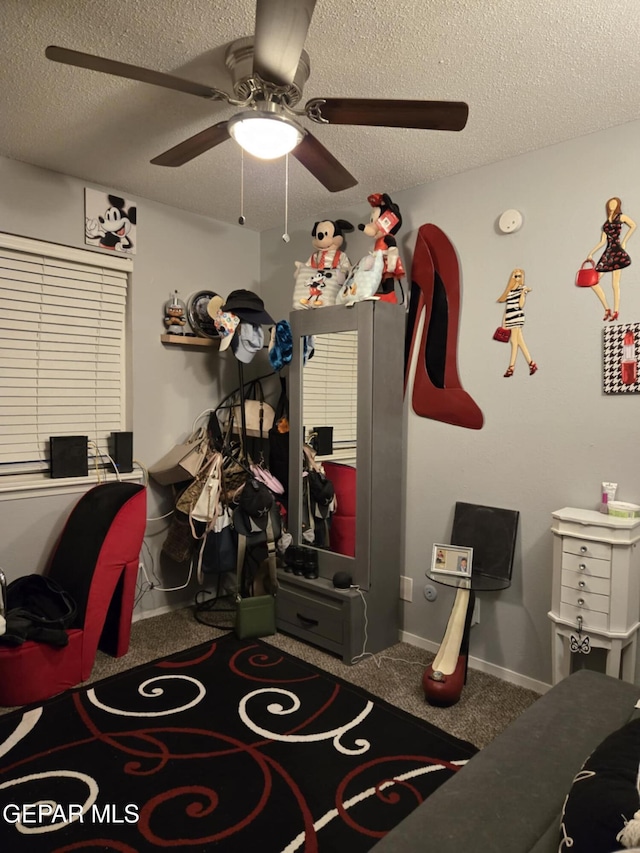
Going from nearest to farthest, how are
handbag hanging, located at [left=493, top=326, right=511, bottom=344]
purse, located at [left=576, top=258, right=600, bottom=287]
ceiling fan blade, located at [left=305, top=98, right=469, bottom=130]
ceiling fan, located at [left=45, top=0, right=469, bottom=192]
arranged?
ceiling fan, located at [left=45, top=0, right=469, bottom=192]
ceiling fan blade, located at [left=305, top=98, right=469, bottom=130]
purse, located at [left=576, top=258, right=600, bottom=287]
handbag hanging, located at [left=493, top=326, right=511, bottom=344]

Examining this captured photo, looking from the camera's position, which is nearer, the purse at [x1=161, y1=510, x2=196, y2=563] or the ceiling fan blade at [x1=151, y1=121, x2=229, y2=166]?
the ceiling fan blade at [x1=151, y1=121, x2=229, y2=166]

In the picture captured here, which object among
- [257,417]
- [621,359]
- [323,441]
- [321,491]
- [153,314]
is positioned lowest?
[321,491]

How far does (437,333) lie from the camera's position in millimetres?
2895

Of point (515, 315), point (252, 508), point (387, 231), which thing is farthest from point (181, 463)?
point (515, 315)

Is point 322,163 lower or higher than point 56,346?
higher

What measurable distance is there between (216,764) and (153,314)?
240 centimetres

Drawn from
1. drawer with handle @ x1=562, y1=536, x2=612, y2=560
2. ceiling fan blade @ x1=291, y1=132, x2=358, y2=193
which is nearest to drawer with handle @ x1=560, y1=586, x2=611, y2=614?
drawer with handle @ x1=562, y1=536, x2=612, y2=560

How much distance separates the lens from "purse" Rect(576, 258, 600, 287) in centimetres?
237

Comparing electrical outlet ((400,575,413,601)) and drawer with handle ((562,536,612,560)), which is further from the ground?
drawer with handle ((562,536,612,560))

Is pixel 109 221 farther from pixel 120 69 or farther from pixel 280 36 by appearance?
pixel 280 36

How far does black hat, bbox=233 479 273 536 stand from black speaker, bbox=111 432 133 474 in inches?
27.5

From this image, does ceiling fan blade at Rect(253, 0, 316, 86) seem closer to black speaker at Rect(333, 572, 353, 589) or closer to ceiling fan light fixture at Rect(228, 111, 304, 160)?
ceiling fan light fixture at Rect(228, 111, 304, 160)

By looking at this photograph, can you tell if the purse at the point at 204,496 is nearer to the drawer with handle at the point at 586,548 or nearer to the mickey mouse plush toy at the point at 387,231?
the mickey mouse plush toy at the point at 387,231

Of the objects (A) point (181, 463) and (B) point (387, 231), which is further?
(A) point (181, 463)
